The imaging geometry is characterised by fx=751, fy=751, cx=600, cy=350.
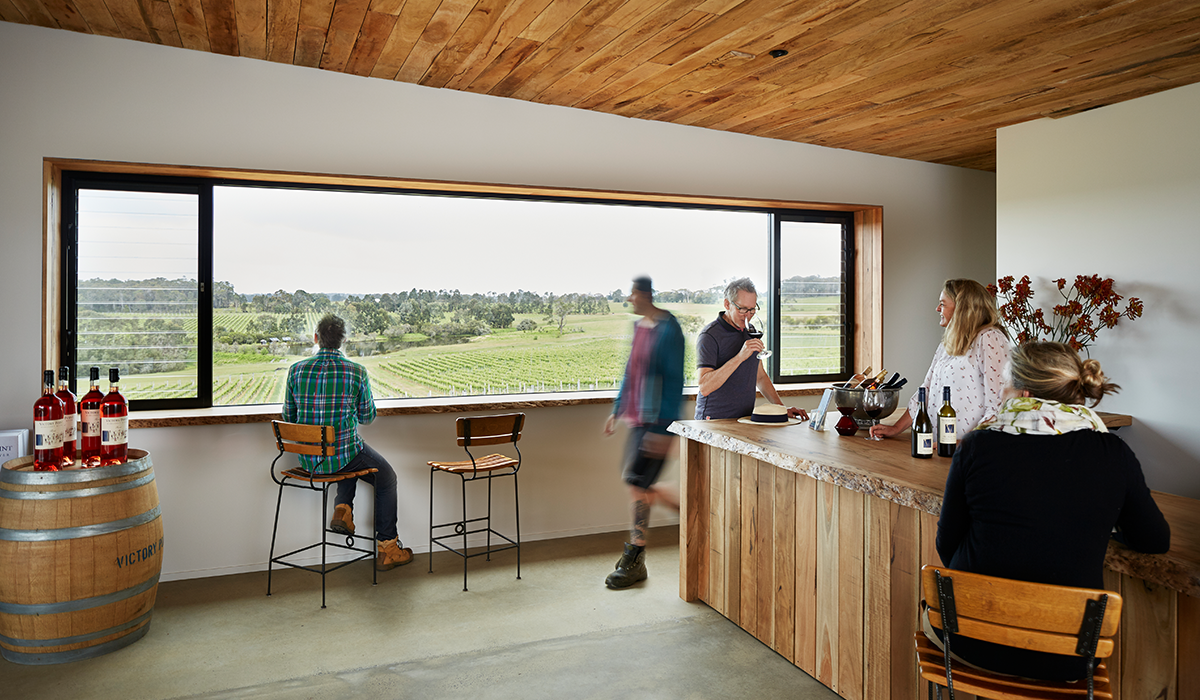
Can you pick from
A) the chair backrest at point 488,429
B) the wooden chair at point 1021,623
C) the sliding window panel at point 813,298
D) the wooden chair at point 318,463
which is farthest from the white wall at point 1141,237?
the wooden chair at point 318,463

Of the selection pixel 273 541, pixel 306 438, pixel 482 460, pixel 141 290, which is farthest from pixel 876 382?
pixel 141 290

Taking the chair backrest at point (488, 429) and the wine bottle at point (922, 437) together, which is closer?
the wine bottle at point (922, 437)

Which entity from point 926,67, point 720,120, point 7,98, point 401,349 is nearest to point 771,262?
point 720,120

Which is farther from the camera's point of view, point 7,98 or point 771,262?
point 771,262

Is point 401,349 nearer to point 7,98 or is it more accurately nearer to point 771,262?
point 7,98

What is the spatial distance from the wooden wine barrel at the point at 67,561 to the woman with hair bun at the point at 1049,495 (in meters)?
3.06

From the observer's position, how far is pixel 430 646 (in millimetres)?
3162

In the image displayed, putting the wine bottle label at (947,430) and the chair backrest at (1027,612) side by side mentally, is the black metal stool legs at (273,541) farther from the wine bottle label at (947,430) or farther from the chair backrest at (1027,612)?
the chair backrest at (1027,612)

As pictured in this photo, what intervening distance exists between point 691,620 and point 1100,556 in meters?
1.99

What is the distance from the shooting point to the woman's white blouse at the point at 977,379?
2.92 meters

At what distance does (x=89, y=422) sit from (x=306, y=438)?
0.87 metres

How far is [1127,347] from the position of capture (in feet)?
13.6

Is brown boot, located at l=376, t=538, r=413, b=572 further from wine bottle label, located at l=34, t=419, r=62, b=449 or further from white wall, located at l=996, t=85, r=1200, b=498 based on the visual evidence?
white wall, located at l=996, t=85, r=1200, b=498

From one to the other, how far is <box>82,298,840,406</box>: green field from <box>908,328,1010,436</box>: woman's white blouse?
233cm
